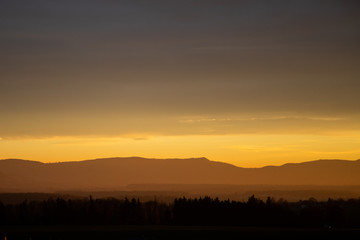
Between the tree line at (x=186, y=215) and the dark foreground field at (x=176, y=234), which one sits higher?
the tree line at (x=186, y=215)

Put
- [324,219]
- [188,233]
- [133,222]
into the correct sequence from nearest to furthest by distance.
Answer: [188,233]
[324,219]
[133,222]

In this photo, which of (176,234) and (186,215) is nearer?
(176,234)

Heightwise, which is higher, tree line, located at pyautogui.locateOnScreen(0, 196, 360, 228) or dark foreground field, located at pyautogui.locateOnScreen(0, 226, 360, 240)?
tree line, located at pyautogui.locateOnScreen(0, 196, 360, 228)

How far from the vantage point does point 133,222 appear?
177 meters

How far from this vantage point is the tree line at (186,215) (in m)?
166

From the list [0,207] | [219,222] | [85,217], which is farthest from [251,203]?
[0,207]

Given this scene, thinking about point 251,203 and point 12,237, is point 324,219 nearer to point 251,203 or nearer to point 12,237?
point 251,203

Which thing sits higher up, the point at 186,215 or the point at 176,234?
the point at 186,215

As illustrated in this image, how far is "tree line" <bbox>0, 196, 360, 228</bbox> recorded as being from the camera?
166250 mm

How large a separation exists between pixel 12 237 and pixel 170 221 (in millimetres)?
61578

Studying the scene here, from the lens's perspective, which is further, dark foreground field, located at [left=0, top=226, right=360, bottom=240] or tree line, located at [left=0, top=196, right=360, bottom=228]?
tree line, located at [left=0, top=196, right=360, bottom=228]

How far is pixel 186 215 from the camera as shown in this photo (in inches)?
6806

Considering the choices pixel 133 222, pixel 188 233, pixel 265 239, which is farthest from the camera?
pixel 133 222

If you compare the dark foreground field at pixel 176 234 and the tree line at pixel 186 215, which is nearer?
the dark foreground field at pixel 176 234
